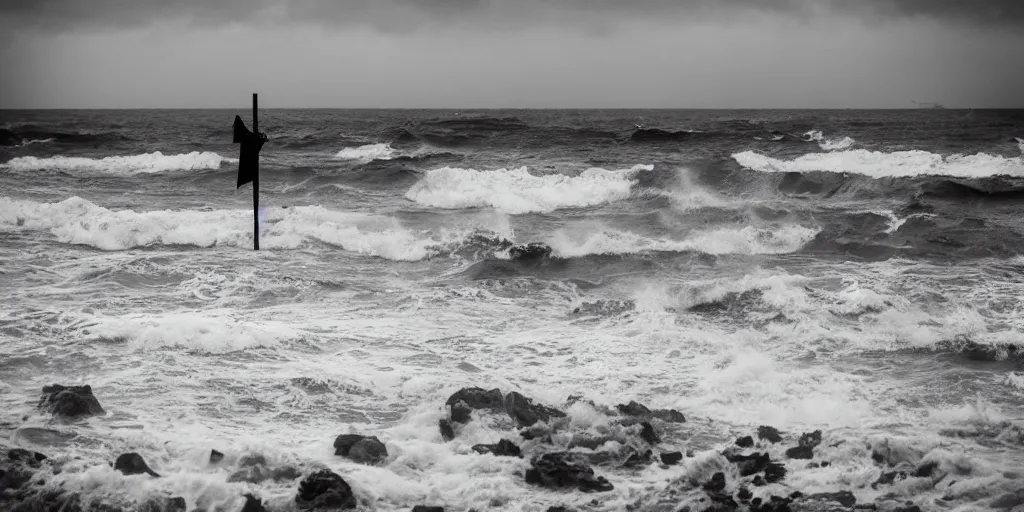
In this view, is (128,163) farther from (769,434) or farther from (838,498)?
(838,498)

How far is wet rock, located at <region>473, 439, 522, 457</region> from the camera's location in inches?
256

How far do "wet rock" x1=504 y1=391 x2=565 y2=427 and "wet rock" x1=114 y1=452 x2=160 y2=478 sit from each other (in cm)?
289

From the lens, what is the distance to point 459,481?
19.8 feet

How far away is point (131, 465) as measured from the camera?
5.88 metres

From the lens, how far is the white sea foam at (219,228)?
1630 cm

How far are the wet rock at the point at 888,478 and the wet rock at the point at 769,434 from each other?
0.91 metres

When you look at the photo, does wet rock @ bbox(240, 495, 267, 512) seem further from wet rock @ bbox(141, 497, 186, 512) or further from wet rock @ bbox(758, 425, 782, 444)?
wet rock @ bbox(758, 425, 782, 444)

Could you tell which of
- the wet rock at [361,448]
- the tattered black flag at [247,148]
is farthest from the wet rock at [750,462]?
the tattered black flag at [247,148]

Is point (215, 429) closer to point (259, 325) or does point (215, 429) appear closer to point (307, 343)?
point (307, 343)

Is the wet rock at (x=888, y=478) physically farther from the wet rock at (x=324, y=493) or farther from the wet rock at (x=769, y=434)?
the wet rock at (x=324, y=493)

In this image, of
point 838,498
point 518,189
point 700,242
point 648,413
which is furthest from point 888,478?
point 518,189

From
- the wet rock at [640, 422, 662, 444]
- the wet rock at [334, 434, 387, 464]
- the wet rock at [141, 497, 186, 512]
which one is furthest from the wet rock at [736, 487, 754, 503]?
the wet rock at [141, 497, 186, 512]

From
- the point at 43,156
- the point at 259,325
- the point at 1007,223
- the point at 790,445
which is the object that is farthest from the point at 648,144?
the point at 790,445

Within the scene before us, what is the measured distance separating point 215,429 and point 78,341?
3.36 m
